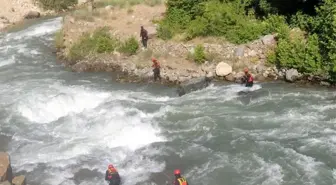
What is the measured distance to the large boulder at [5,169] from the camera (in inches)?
750

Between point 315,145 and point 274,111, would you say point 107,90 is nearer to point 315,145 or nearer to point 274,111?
point 274,111

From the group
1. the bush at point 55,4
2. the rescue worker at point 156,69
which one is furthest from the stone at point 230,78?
the bush at point 55,4

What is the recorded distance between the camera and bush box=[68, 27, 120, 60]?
3198cm

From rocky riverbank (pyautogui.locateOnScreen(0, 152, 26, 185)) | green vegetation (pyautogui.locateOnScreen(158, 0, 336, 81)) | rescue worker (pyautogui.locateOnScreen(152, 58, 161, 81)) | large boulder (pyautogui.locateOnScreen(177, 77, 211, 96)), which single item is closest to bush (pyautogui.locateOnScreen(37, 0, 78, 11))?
green vegetation (pyautogui.locateOnScreen(158, 0, 336, 81))

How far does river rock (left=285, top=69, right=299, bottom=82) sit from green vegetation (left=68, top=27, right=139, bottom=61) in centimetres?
1034

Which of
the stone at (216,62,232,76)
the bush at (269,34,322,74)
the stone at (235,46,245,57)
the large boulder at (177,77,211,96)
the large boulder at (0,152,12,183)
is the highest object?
the bush at (269,34,322,74)

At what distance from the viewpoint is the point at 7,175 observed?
63.6 ft

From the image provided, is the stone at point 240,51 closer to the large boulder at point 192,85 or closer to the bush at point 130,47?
the large boulder at point 192,85

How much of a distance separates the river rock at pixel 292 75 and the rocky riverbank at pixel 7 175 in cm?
1454

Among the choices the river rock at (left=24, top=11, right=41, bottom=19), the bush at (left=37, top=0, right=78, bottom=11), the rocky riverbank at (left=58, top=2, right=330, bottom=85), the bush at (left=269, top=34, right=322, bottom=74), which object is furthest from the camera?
the bush at (left=37, top=0, right=78, bottom=11)

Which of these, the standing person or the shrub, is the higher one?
the standing person

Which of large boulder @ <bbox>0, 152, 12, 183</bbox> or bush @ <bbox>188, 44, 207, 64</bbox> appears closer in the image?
large boulder @ <bbox>0, 152, 12, 183</bbox>

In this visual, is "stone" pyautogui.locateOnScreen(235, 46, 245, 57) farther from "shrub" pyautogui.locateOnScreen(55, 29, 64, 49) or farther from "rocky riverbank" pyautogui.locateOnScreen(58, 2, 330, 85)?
"shrub" pyautogui.locateOnScreen(55, 29, 64, 49)

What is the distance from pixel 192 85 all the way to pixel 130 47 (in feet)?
21.6
